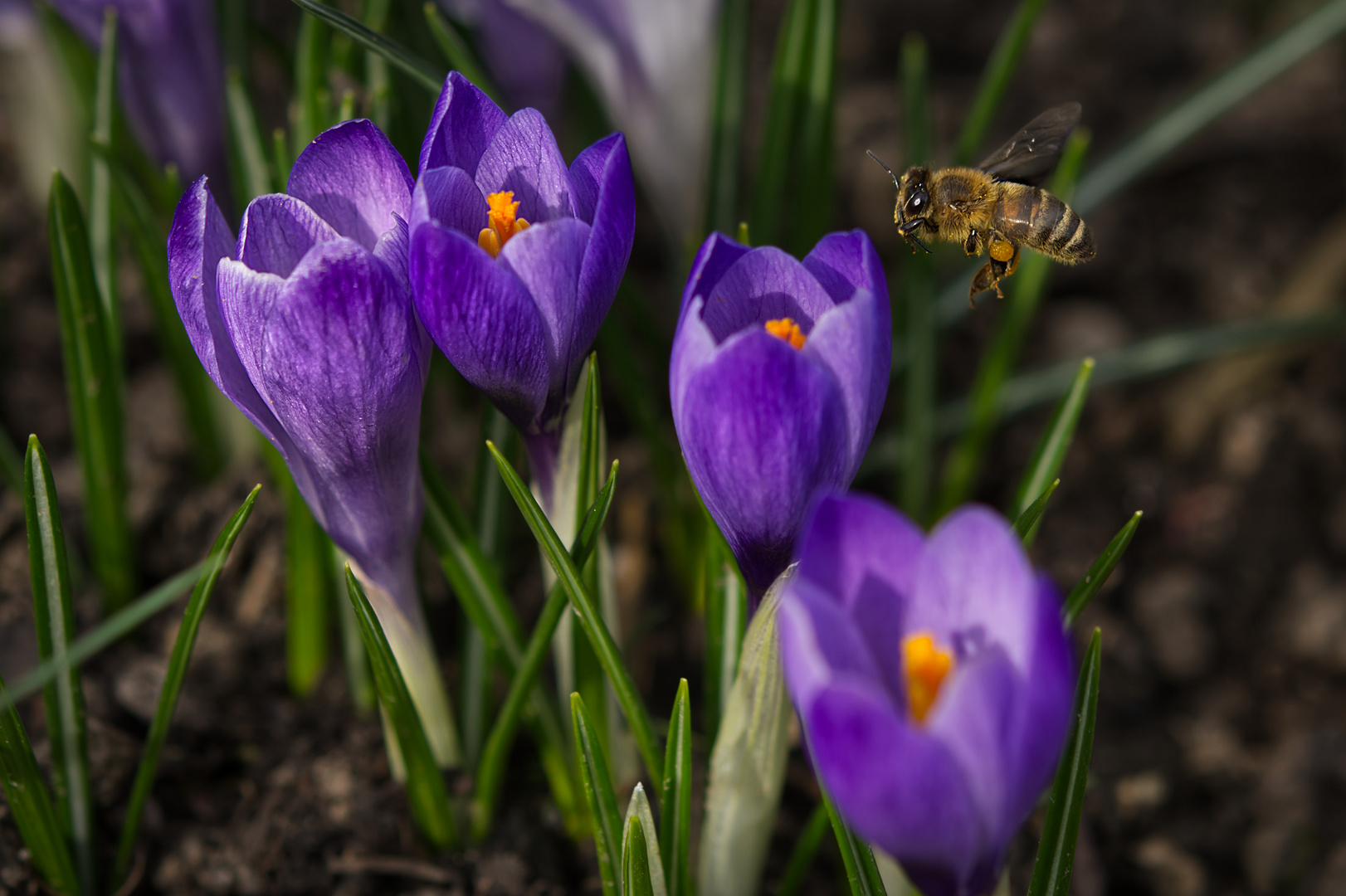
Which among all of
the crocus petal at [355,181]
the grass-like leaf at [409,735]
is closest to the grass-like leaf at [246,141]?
the crocus petal at [355,181]

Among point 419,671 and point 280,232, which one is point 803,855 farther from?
point 280,232

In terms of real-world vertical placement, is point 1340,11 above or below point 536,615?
above

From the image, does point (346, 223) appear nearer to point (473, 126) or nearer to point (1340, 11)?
point (473, 126)

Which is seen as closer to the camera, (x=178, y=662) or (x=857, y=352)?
(x=857, y=352)

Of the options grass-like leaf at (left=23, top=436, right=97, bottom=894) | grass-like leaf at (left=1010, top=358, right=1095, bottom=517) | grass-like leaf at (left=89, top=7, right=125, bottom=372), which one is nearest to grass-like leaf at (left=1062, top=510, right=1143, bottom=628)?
grass-like leaf at (left=1010, top=358, right=1095, bottom=517)

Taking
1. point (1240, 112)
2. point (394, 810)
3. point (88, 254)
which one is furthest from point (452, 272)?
point (1240, 112)

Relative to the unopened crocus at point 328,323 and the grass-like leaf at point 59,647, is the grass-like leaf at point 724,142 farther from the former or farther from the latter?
the grass-like leaf at point 59,647

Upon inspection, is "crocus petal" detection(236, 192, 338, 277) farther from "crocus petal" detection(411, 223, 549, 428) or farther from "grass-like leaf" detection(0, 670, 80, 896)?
"grass-like leaf" detection(0, 670, 80, 896)

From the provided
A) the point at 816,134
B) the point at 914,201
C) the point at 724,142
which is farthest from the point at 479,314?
the point at 724,142
